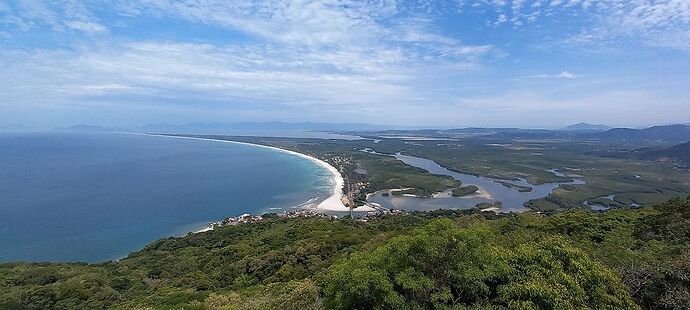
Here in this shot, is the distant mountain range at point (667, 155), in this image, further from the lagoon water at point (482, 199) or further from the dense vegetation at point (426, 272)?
the dense vegetation at point (426, 272)

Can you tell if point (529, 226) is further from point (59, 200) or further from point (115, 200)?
point (59, 200)

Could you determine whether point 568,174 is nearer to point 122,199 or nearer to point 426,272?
point 122,199

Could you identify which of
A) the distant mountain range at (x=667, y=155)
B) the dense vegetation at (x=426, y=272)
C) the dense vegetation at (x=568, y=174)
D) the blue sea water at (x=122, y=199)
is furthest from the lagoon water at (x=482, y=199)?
the distant mountain range at (x=667, y=155)

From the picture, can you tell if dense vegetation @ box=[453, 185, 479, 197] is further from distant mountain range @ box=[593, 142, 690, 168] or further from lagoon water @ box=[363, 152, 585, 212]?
distant mountain range @ box=[593, 142, 690, 168]

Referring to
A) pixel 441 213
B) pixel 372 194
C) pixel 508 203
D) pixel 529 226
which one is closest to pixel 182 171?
pixel 372 194

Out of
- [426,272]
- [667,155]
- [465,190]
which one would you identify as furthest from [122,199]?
[667,155]

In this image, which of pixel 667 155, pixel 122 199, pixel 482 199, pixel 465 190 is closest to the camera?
pixel 122 199

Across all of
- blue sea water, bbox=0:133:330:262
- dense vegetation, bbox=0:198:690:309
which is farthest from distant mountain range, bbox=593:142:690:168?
dense vegetation, bbox=0:198:690:309
